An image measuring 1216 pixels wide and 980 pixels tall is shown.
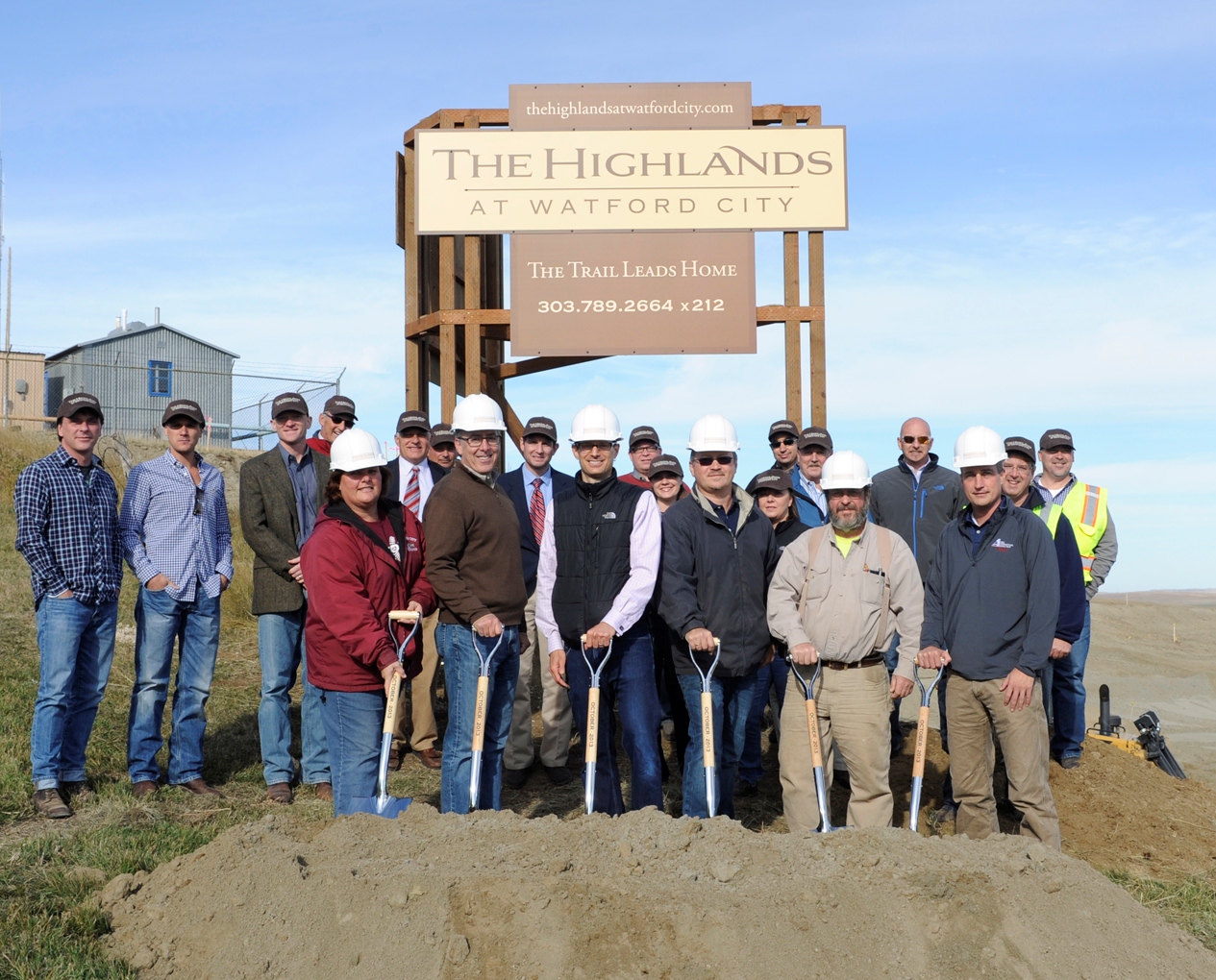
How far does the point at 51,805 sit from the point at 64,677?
27.7 inches

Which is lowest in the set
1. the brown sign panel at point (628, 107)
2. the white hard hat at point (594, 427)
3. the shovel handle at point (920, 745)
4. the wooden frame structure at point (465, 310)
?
the shovel handle at point (920, 745)

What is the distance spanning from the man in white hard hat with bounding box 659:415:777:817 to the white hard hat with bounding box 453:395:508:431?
1.05m

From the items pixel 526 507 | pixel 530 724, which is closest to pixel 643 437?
pixel 526 507

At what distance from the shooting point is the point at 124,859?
5332 mm

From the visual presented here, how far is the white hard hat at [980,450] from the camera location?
19.3 feet

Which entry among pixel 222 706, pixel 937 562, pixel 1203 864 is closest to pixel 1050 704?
pixel 1203 864

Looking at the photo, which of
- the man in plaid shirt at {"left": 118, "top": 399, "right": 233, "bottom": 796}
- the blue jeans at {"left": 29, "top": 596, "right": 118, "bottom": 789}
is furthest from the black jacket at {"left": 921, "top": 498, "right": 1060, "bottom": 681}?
the blue jeans at {"left": 29, "top": 596, "right": 118, "bottom": 789}

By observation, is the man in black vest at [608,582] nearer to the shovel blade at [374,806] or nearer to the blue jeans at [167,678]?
the shovel blade at [374,806]

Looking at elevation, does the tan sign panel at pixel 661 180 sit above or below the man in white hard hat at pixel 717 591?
above

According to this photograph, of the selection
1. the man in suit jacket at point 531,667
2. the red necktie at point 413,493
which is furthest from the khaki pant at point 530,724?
the red necktie at point 413,493

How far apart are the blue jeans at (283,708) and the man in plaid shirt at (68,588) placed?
912 mm

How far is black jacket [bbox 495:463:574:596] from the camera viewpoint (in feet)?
23.2

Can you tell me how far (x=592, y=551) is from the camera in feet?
19.0

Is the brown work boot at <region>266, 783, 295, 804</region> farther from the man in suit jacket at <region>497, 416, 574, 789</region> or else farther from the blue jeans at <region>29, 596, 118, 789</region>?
the man in suit jacket at <region>497, 416, 574, 789</region>
